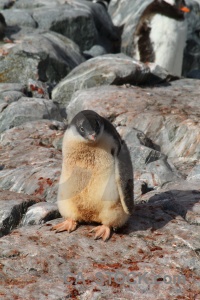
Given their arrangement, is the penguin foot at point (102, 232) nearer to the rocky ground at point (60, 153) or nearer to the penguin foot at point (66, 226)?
the rocky ground at point (60, 153)

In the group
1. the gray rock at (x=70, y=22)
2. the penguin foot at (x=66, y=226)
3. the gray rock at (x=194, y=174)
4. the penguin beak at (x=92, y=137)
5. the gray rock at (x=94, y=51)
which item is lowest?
the gray rock at (x=94, y=51)

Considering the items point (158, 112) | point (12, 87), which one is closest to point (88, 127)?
point (158, 112)

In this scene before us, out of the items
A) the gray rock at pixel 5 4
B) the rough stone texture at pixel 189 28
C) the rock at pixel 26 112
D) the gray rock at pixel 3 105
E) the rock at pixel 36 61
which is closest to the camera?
the rock at pixel 26 112

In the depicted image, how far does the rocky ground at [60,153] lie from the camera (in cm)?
455

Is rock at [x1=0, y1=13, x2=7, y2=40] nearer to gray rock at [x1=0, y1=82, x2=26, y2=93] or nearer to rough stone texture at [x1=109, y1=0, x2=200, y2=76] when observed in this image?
gray rock at [x1=0, y1=82, x2=26, y2=93]

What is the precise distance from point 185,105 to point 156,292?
228 inches

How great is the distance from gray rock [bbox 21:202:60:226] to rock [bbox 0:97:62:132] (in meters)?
3.76

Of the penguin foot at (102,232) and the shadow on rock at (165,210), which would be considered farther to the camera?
the shadow on rock at (165,210)

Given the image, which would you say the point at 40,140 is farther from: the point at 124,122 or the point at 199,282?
the point at 199,282

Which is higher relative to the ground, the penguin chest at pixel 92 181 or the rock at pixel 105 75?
the penguin chest at pixel 92 181

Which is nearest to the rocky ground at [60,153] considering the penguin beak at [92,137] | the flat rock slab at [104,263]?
the flat rock slab at [104,263]

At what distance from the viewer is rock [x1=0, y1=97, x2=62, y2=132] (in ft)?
A: 31.2

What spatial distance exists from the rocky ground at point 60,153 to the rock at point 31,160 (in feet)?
0.05

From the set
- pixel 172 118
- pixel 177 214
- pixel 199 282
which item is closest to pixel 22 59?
pixel 172 118
